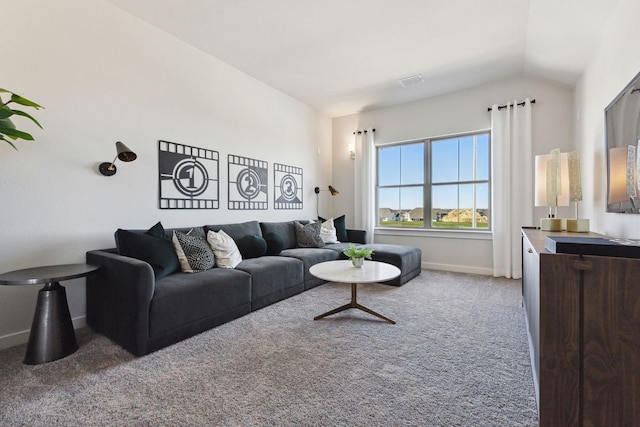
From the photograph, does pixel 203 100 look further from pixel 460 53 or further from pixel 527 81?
pixel 527 81

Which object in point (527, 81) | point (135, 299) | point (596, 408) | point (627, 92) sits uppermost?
point (527, 81)

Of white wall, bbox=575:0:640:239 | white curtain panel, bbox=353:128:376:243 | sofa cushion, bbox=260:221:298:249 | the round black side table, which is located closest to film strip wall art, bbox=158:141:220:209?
sofa cushion, bbox=260:221:298:249

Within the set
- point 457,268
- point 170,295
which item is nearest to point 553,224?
point 457,268

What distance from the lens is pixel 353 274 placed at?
261cm

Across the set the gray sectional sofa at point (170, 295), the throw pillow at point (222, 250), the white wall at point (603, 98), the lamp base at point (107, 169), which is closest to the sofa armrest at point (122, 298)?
the gray sectional sofa at point (170, 295)

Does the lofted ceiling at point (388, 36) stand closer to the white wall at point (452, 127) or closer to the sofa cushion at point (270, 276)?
the white wall at point (452, 127)

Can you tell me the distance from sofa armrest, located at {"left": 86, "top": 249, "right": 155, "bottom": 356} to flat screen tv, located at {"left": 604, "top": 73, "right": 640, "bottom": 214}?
9.76 feet

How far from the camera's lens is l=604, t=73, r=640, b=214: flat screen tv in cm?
159

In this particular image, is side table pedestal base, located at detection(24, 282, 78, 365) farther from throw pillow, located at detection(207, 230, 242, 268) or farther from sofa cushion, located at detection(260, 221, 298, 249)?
sofa cushion, located at detection(260, 221, 298, 249)

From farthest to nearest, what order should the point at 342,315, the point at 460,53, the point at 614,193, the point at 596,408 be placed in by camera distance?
the point at 460,53 < the point at 342,315 < the point at 614,193 < the point at 596,408

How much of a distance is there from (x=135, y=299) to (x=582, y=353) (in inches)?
96.3

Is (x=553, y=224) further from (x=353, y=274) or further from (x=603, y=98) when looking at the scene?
(x=353, y=274)

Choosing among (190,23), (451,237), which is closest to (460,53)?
(451,237)

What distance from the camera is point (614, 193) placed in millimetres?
1895
